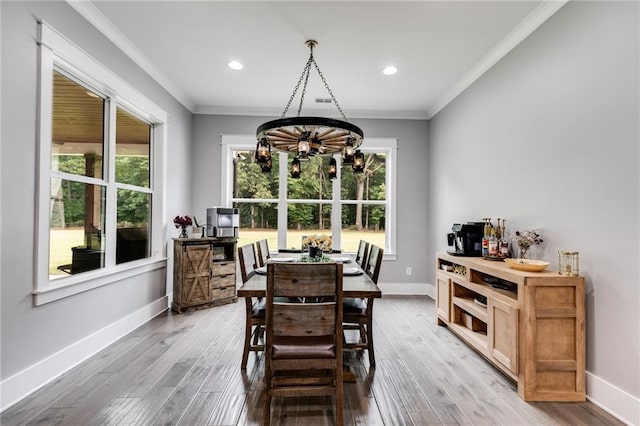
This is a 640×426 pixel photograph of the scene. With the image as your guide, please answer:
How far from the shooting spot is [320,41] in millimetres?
3199

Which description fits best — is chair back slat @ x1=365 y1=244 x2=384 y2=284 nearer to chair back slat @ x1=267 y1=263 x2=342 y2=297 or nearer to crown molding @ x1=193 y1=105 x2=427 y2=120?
chair back slat @ x1=267 y1=263 x2=342 y2=297

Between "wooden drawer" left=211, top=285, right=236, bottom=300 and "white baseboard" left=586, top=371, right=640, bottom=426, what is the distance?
12.9ft

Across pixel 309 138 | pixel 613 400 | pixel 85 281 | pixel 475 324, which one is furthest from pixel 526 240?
pixel 85 281

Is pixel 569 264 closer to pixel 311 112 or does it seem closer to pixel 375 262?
pixel 375 262

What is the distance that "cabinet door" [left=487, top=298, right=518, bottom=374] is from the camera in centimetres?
231

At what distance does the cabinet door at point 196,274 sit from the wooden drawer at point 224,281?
3.9 inches

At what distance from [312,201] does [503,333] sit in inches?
139

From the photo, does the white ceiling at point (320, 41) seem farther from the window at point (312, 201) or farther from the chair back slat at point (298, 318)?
the chair back slat at point (298, 318)

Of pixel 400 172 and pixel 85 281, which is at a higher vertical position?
pixel 400 172

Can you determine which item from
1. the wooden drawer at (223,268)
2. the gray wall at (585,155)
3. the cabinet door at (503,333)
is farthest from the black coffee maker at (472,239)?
the wooden drawer at (223,268)

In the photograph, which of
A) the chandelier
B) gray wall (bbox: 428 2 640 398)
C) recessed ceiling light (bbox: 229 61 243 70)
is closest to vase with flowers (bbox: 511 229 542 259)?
gray wall (bbox: 428 2 640 398)

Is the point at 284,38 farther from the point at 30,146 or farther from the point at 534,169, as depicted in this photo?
the point at 534,169

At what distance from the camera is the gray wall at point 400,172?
5250mm

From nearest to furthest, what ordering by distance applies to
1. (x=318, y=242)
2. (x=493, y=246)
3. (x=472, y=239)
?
(x=493, y=246) < (x=318, y=242) < (x=472, y=239)
